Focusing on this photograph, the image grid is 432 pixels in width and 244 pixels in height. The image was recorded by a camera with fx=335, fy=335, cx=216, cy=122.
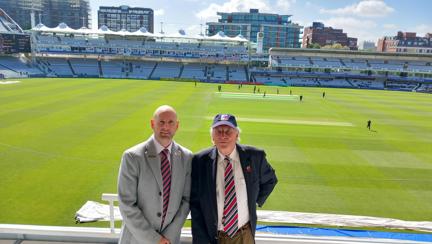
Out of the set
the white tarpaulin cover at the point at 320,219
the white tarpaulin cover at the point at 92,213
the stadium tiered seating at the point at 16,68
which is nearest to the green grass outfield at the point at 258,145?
the white tarpaulin cover at the point at 92,213

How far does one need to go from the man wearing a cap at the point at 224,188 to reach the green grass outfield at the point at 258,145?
6.39 meters

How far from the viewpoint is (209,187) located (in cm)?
291

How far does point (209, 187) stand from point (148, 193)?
528 millimetres

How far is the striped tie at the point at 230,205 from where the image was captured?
2.98 metres

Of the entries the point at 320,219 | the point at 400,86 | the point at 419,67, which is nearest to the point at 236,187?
the point at 320,219

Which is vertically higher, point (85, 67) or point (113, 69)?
point (85, 67)

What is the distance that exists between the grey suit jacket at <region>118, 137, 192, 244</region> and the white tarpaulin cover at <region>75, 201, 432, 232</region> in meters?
5.55

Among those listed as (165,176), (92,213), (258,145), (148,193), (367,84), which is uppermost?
(165,176)

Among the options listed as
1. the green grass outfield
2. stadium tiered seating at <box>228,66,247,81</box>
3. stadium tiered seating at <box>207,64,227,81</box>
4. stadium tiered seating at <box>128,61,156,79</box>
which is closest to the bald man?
the green grass outfield

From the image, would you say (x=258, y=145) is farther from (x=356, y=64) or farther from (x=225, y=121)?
(x=356, y=64)

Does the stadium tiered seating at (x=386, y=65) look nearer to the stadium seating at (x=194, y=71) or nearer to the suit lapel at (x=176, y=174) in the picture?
the stadium seating at (x=194, y=71)

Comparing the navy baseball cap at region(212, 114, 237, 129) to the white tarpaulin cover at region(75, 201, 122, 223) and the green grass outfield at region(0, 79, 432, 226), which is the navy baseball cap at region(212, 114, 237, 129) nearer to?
the white tarpaulin cover at region(75, 201, 122, 223)

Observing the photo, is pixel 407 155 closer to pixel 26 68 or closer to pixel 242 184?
pixel 242 184

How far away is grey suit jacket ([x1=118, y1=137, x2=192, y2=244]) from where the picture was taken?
112 inches
